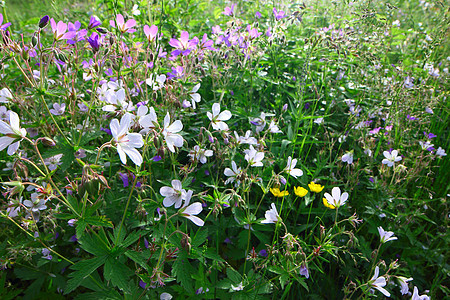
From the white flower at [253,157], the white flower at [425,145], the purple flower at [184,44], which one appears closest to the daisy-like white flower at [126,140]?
the white flower at [253,157]

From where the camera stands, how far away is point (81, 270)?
1202mm

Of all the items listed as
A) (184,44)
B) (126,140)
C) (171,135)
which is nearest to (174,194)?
(171,135)

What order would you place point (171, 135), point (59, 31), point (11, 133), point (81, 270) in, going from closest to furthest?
point (11, 133) → point (81, 270) → point (171, 135) → point (59, 31)

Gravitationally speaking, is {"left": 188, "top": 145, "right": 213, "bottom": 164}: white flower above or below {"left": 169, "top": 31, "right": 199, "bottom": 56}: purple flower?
below

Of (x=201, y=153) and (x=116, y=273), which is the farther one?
(x=201, y=153)

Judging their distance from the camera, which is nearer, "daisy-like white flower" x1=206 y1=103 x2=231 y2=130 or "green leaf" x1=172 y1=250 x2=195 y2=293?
"green leaf" x1=172 y1=250 x2=195 y2=293

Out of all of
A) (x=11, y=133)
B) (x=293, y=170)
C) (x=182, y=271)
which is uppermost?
(x=11, y=133)

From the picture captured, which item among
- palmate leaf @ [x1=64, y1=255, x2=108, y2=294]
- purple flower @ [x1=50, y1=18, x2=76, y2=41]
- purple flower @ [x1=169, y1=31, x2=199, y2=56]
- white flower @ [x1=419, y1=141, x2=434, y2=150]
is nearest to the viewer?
palmate leaf @ [x1=64, y1=255, x2=108, y2=294]

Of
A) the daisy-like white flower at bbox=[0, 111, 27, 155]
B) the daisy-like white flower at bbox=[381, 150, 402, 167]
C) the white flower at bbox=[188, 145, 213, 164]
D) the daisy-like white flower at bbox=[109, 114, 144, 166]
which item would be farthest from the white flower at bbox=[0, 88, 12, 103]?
the daisy-like white flower at bbox=[381, 150, 402, 167]

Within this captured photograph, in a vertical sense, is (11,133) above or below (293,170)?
above

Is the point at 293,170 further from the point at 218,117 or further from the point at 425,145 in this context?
the point at 425,145

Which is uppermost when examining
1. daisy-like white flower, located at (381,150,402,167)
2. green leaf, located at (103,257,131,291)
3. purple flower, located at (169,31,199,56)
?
purple flower, located at (169,31,199,56)

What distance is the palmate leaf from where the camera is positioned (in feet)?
3.80

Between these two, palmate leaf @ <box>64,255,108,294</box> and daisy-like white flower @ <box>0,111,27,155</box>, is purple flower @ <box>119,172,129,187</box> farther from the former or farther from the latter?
daisy-like white flower @ <box>0,111,27,155</box>
